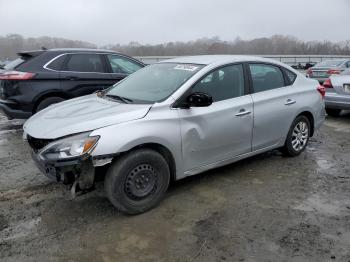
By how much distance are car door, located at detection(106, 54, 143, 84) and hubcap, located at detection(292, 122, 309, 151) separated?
13.0 ft

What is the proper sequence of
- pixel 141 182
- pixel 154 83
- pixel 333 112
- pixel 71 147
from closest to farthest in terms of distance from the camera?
pixel 71 147
pixel 141 182
pixel 154 83
pixel 333 112

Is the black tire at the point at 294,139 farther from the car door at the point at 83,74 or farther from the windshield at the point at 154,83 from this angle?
the car door at the point at 83,74

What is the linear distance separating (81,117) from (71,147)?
453 millimetres

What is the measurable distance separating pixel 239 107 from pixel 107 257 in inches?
95.4

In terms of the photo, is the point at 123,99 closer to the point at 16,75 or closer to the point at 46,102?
the point at 46,102

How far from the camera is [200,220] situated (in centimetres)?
369

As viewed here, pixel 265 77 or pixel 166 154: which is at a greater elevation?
pixel 265 77

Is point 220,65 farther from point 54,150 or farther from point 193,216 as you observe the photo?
point 54,150

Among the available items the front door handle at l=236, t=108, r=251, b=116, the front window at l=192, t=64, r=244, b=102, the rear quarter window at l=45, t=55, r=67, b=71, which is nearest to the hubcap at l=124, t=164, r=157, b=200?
the front window at l=192, t=64, r=244, b=102

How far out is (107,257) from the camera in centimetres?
309

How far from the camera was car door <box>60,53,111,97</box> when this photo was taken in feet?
23.9

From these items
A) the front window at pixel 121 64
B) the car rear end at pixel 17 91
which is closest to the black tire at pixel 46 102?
the car rear end at pixel 17 91

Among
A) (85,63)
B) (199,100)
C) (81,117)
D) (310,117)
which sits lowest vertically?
(310,117)

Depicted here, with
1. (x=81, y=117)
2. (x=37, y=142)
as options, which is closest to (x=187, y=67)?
(x=81, y=117)
